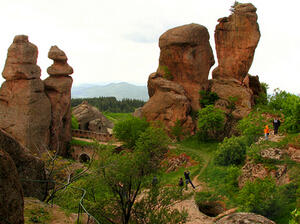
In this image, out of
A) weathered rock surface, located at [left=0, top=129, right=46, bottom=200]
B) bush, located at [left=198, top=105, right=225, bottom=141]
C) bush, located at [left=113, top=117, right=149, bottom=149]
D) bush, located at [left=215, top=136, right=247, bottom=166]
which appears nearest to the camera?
weathered rock surface, located at [left=0, top=129, right=46, bottom=200]

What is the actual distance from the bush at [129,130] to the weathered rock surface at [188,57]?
8345mm

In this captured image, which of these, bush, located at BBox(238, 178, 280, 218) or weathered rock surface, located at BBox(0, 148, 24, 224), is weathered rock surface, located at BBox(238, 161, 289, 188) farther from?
weathered rock surface, located at BBox(0, 148, 24, 224)

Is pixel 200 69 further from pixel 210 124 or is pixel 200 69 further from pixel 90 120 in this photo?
pixel 90 120

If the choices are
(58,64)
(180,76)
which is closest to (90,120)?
(58,64)

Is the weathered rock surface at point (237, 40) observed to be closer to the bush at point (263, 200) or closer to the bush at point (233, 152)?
the bush at point (233, 152)

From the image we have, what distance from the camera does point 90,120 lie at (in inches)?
1836

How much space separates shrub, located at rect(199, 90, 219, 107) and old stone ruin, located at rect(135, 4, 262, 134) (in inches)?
21.3

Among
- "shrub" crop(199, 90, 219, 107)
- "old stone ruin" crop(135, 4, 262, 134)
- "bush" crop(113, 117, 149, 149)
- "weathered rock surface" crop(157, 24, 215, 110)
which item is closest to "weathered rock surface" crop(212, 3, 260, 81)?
"old stone ruin" crop(135, 4, 262, 134)

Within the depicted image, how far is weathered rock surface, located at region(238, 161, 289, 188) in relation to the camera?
15.0m

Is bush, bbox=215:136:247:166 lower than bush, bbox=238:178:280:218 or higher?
higher

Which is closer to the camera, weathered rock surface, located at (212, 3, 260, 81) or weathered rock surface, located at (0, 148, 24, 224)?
weathered rock surface, located at (0, 148, 24, 224)

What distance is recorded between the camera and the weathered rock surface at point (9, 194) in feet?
18.5

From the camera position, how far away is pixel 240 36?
3391 centimetres

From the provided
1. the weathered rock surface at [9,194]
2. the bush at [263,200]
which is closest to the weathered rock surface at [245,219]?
the bush at [263,200]
